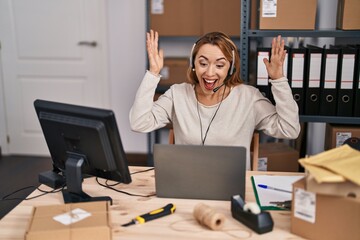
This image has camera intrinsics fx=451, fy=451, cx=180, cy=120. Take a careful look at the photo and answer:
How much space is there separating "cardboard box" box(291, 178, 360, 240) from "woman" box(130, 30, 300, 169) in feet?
2.22

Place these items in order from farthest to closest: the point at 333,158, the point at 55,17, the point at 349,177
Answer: the point at 55,17, the point at 333,158, the point at 349,177

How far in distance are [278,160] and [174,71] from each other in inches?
43.6

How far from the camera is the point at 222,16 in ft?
10.5

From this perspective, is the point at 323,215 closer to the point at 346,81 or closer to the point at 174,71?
the point at 346,81

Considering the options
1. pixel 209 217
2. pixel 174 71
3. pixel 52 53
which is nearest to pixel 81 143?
pixel 209 217

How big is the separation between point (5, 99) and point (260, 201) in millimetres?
3125

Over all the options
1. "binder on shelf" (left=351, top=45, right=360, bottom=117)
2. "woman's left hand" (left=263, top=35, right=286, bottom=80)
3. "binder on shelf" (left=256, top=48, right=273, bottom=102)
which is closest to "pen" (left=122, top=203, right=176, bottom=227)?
"woman's left hand" (left=263, top=35, right=286, bottom=80)

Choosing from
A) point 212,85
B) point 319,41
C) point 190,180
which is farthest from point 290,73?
point 190,180

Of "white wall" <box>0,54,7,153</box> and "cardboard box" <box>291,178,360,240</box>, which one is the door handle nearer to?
"white wall" <box>0,54,7,153</box>

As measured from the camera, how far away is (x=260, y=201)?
1535 millimetres

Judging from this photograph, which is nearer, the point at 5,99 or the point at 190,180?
the point at 190,180

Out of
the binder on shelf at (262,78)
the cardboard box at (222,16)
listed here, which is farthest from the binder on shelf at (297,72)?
the cardboard box at (222,16)

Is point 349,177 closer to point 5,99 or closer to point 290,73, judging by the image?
point 290,73

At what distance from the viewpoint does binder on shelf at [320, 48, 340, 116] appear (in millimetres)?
2303
